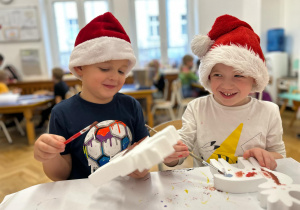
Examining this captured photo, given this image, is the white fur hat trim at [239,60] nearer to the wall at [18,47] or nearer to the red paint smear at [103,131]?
the red paint smear at [103,131]

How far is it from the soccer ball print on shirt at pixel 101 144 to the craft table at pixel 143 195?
16 centimetres

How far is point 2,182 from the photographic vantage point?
2.32 meters

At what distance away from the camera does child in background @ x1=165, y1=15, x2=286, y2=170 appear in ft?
2.79

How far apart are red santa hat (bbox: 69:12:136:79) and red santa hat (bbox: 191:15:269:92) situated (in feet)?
0.93

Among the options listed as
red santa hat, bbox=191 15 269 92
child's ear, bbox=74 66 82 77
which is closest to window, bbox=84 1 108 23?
child's ear, bbox=74 66 82 77

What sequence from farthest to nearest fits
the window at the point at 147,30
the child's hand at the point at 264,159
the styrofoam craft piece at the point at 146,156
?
the window at the point at 147,30, the child's hand at the point at 264,159, the styrofoam craft piece at the point at 146,156

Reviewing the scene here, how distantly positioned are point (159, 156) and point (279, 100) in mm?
4642

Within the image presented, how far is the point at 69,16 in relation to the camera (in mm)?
5191

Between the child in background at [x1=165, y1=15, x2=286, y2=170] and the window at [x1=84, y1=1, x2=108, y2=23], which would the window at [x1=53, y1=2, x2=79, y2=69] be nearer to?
the window at [x1=84, y1=1, x2=108, y2=23]

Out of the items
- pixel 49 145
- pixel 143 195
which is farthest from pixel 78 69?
pixel 143 195

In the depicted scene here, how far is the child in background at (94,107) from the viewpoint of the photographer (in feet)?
2.84

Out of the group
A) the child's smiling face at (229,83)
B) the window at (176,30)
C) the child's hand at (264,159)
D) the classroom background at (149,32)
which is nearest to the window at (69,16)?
the classroom background at (149,32)

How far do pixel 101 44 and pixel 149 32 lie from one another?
4.76 meters

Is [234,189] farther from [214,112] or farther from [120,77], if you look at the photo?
[120,77]
